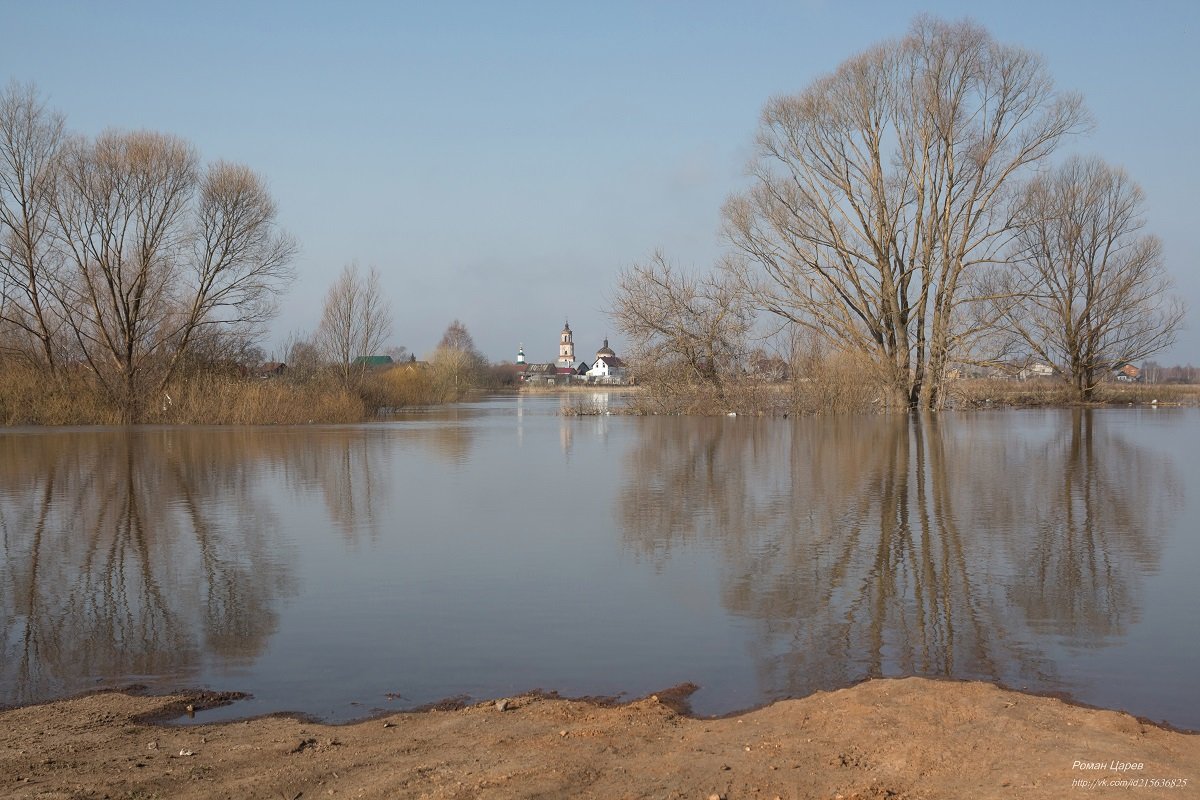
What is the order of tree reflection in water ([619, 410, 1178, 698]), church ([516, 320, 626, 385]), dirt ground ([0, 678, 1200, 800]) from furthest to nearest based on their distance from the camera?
church ([516, 320, 626, 385]), tree reflection in water ([619, 410, 1178, 698]), dirt ground ([0, 678, 1200, 800])

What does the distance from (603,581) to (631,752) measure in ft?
12.0

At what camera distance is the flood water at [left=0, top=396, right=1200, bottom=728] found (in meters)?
5.25

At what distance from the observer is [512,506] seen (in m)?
11.9

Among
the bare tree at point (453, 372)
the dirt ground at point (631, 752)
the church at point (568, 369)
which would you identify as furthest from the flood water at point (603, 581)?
the church at point (568, 369)

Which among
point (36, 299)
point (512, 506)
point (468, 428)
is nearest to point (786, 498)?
point (512, 506)

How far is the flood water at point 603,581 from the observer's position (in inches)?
207

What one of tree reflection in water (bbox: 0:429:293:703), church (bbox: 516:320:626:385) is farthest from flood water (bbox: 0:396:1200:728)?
church (bbox: 516:320:626:385)

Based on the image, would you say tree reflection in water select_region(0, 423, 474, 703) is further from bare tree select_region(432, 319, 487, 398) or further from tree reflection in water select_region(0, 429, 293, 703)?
bare tree select_region(432, 319, 487, 398)

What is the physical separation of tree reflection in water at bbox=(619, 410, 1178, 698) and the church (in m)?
92.2

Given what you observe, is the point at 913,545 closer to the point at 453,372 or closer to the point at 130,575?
the point at 130,575

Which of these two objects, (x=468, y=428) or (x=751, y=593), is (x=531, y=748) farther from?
(x=468, y=428)

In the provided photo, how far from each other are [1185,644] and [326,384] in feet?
115

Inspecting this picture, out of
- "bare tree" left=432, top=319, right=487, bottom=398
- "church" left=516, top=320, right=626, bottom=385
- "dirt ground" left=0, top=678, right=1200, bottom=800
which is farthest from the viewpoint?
"church" left=516, top=320, right=626, bottom=385

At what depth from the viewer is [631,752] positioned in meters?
3.94
